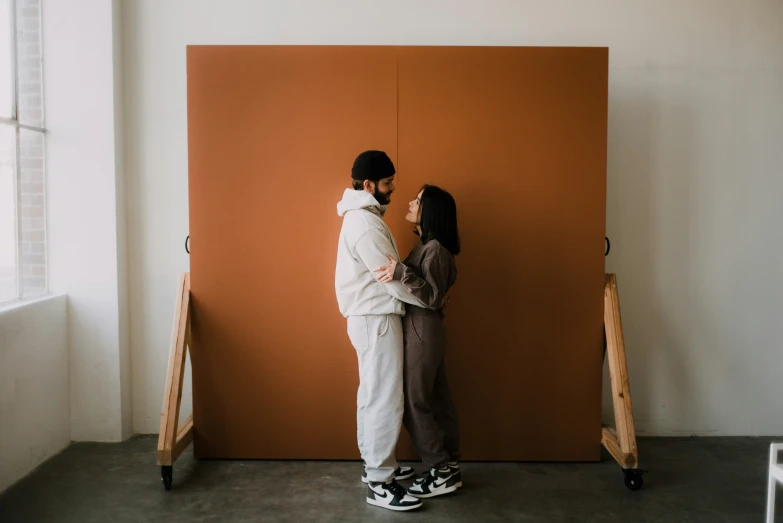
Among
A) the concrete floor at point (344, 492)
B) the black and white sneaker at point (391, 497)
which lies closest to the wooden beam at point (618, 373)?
the concrete floor at point (344, 492)

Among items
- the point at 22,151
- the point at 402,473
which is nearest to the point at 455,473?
the point at 402,473

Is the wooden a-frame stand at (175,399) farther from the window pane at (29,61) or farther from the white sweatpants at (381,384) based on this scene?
the window pane at (29,61)

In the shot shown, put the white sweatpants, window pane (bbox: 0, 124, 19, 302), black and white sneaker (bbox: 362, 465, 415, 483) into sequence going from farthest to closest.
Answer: window pane (bbox: 0, 124, 19, 302), black and white sneaker (bbox: 362, 465, 415, 483), the white sweatpants

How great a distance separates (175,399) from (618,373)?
243cm

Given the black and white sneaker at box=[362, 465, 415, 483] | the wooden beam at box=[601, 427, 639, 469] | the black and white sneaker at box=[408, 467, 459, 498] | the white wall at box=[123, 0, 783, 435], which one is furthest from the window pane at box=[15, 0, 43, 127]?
the wooden beam at box=[601, 427, 639, 469]

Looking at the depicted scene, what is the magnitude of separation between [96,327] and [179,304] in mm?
789

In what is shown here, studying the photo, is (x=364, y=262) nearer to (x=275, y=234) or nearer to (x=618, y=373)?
(x=275, y=234)

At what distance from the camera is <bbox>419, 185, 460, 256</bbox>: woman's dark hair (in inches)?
124

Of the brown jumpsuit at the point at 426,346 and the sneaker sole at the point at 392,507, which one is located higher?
the brown jumpsuit at the point at 426,346

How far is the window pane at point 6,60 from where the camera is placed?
3609mm

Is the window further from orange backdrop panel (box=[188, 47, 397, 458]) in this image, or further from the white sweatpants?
the white sweatpants

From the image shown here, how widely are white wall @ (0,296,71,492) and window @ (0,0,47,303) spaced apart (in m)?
0.24

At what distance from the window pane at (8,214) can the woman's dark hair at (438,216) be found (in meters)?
2.41

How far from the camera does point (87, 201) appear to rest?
3898mm
